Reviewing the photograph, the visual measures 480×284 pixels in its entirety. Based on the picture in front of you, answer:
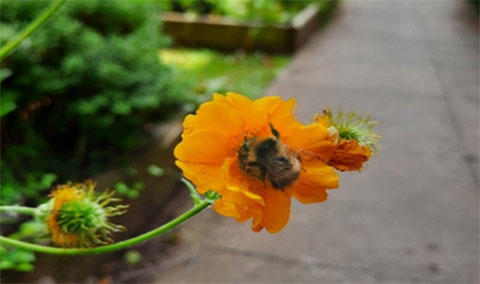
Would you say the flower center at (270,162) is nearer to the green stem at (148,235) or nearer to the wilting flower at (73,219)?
the green stem at (148,235)

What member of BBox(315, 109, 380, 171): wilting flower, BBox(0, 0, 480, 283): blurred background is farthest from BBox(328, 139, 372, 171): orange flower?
BBox(0, 0, 480, 283): blurred background

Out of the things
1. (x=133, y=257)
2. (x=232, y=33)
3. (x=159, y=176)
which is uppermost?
(x=232, y=33)

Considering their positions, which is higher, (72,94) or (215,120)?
(72,94)

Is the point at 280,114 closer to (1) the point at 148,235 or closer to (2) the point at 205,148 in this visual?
(2) the point at 205,148

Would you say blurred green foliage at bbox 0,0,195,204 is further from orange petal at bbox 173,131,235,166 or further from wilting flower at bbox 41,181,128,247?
orange petal at bbox 173,131,235,166

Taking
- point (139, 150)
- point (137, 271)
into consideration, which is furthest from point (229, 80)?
point (137, 271)

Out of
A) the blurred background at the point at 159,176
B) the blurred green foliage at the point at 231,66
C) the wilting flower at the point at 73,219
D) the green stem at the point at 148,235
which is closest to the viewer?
the green stem at the point at 148,235

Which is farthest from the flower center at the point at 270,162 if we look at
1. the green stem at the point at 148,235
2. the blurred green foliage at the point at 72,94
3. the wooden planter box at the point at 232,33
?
the wooden planter box at the point at 232,33

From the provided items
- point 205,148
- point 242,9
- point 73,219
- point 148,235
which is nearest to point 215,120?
point 205,148
